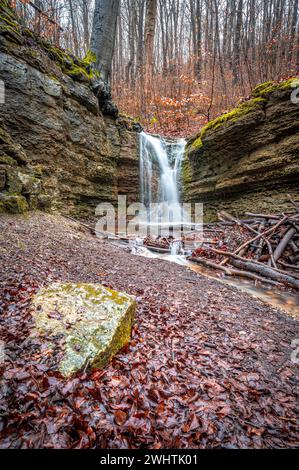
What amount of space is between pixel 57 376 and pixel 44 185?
269 inches

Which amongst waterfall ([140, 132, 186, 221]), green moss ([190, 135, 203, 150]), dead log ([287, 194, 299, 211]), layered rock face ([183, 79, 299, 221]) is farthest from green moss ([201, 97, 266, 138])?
dead log ([287, 194, 299, 211])

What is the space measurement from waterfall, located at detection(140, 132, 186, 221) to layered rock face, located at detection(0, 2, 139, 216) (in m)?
1.09

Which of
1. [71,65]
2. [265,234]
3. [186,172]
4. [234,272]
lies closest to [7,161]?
[71,65]

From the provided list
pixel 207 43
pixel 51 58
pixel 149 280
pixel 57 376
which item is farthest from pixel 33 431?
pixel 207 43

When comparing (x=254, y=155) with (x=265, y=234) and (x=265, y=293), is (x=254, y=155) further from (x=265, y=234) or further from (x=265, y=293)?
(x=265, y=293)

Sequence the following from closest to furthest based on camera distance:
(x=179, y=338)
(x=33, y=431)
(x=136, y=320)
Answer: (x=33, y=431) < (x=179, y=338) < (x=136, y=320)

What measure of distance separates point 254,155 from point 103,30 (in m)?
8.72

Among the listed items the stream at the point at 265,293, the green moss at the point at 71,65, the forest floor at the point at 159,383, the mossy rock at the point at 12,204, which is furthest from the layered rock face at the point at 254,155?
the mossy rock at the point at 12,204

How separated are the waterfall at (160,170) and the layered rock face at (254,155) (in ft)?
5.83

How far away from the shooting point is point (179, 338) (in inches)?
95.7

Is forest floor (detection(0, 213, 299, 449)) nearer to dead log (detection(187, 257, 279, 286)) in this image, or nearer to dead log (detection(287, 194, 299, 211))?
dead log (detection(187, 257, 279, 286))

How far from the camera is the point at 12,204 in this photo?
5125mm

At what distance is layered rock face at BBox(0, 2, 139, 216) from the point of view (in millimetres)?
5910

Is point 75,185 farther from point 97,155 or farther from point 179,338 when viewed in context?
point 179,338
